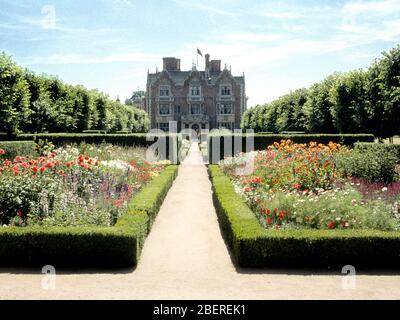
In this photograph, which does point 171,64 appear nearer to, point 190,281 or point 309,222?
point 309,222

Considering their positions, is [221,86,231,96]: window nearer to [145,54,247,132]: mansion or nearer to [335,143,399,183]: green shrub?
[145,54,247,132]: mansion

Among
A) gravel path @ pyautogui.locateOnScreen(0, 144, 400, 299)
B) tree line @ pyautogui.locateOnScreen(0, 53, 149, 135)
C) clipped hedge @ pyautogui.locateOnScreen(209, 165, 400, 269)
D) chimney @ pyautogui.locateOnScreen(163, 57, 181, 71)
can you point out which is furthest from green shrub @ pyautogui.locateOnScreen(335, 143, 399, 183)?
chimney @ pyautogui.locateOnScreen(163, 57, 181, 71)

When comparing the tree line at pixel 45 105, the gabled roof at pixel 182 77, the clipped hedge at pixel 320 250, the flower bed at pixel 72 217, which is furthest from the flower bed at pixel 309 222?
the gabled roof at pixel 182 77

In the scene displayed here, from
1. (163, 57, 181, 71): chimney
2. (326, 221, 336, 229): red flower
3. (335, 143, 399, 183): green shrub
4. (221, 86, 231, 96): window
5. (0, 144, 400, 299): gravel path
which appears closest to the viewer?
(0, 144, 400, 299): gravel path

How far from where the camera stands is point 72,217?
1024 cm

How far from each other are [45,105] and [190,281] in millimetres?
29821

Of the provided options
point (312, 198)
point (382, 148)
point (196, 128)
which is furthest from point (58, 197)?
point (196, 128)

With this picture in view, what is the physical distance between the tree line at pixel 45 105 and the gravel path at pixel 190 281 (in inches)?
866

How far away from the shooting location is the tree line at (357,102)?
28.5 metres

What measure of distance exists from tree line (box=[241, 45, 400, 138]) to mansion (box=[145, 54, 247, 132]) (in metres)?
23.0

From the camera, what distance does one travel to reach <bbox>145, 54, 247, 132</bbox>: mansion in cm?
7038

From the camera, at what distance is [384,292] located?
7477mm
